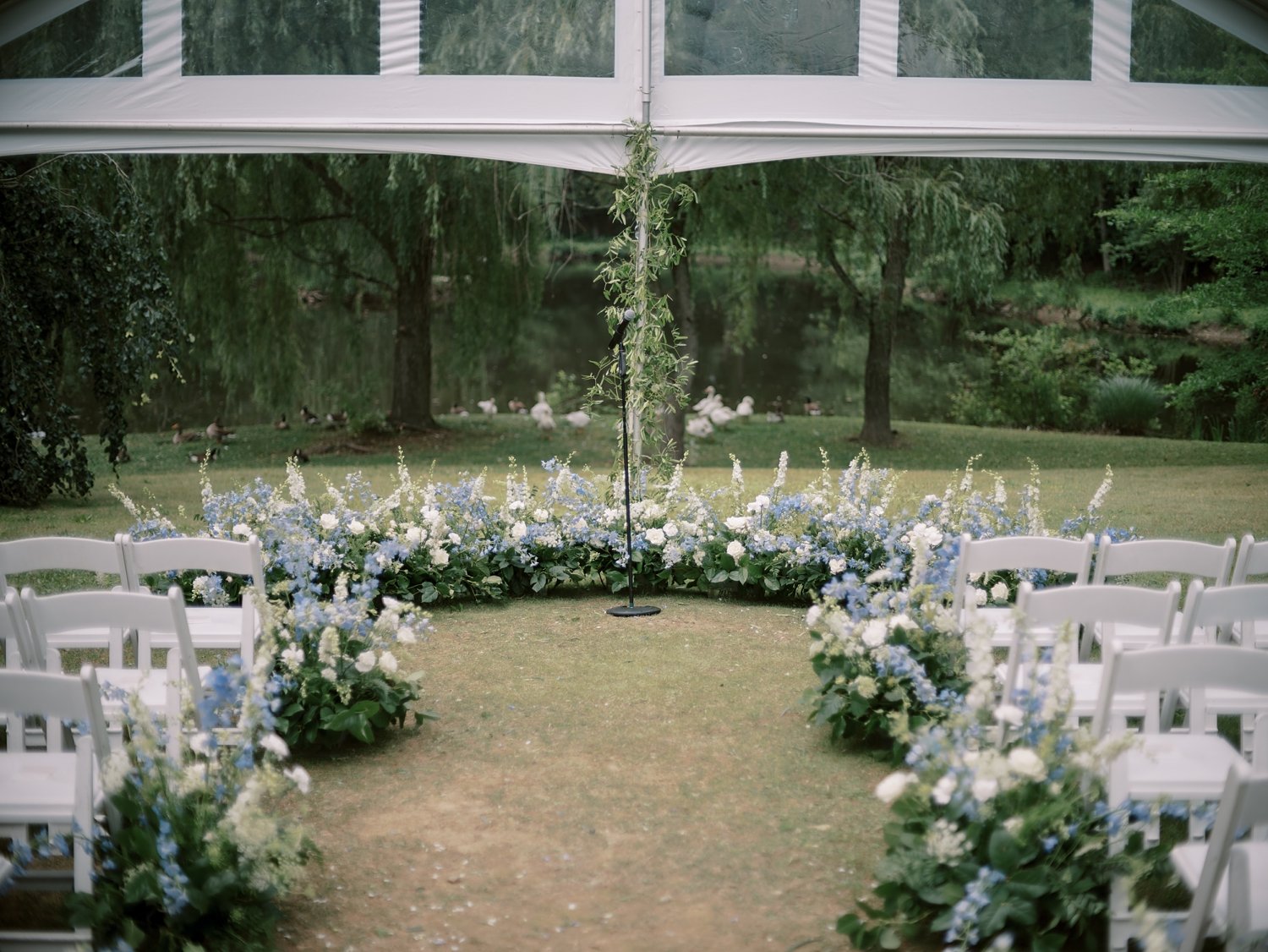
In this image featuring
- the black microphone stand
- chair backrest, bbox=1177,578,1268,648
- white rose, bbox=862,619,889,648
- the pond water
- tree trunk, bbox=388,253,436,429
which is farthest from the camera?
the pond water

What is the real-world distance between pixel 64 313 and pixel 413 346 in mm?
5494

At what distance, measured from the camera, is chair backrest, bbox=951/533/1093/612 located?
14.5 feet

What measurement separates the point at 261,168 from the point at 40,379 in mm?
4509

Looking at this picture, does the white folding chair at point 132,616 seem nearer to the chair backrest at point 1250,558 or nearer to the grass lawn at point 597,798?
the grass lawn at point 597,798

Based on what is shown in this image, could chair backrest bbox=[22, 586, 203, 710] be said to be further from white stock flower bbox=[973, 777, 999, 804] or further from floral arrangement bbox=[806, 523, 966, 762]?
floral arrangement bbox=[806, 523, 966, 762]

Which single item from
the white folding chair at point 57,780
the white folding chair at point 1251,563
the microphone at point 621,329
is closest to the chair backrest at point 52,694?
the white folding chair at point 57,780

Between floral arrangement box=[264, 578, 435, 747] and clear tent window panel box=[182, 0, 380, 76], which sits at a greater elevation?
clear tent window panel box=[182, 0, 380, 76]

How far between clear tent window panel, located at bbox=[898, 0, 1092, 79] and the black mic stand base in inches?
138

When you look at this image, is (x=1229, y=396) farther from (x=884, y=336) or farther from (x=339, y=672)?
(x=339, y=672)

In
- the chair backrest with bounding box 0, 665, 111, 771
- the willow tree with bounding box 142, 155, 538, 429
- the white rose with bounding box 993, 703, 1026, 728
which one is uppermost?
the willow tree with bounding box 142, 155, 538, 429

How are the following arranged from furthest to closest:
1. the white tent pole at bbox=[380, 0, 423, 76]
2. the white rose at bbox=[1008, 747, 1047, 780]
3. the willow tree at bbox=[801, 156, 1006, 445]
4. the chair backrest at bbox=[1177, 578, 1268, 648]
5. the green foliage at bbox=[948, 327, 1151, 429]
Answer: the green foliage at bbox=[948, 327, 1151, 429] < the willow tree at bbox=[801, 156, 1006, 445] < the white tent pole at bbox=[380, 0, 423, 76] < the chair backrest at bbox=[1177, 578, 1268, 648] < the white rose at bbox=[1008, 747, 1047, 780]

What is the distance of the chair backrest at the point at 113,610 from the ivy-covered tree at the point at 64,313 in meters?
6.48

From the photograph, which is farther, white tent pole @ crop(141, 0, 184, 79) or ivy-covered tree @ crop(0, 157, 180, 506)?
ivy-covered tree @ crop(0, 157, 180, 506)

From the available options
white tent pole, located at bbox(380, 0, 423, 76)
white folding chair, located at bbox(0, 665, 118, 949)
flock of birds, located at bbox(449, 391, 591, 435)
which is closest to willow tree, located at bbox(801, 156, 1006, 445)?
flock of birds, located at bbox(449, 391, 591, 435)
